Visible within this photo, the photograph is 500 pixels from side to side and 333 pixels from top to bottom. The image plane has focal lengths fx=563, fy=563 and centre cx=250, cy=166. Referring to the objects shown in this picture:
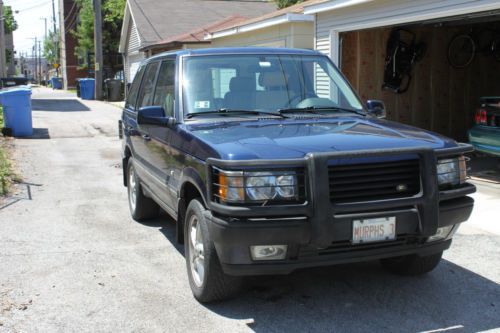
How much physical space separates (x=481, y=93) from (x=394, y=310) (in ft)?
35.0

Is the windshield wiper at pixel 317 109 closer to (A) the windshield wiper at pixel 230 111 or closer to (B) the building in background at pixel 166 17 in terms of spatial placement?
(A) the windshield wiper at pixel 230 111

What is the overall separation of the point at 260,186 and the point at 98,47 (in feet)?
99.6

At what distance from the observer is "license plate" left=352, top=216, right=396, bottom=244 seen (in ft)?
11.8

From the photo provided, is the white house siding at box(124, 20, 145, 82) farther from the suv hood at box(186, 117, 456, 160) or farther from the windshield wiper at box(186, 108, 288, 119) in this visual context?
the suv hood at box(186, 117, 456, 160)

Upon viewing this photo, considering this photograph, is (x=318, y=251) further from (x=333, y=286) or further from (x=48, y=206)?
(x=48, y=206)

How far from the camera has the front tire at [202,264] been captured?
→ 12.7 feet

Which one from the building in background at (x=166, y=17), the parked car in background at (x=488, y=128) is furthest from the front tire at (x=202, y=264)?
the building in background at (x=166, y=17)

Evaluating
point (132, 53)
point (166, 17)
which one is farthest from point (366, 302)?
point (132, 53)

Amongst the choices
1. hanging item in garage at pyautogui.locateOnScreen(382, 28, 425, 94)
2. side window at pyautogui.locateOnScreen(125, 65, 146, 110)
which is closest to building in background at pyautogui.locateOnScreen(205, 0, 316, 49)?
hanging item in garage at pyautogui.locateOnScreen(382, 28, 425, 94)

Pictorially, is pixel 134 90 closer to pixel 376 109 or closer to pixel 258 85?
pixel 258 85

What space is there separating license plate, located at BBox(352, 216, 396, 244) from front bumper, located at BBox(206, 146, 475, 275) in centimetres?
3

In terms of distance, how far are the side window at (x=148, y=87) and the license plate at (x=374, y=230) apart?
122 inches

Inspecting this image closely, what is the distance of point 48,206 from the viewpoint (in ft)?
24.8

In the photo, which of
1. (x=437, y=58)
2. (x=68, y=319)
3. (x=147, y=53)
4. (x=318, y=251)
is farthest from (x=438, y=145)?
(x=147, y=53)
